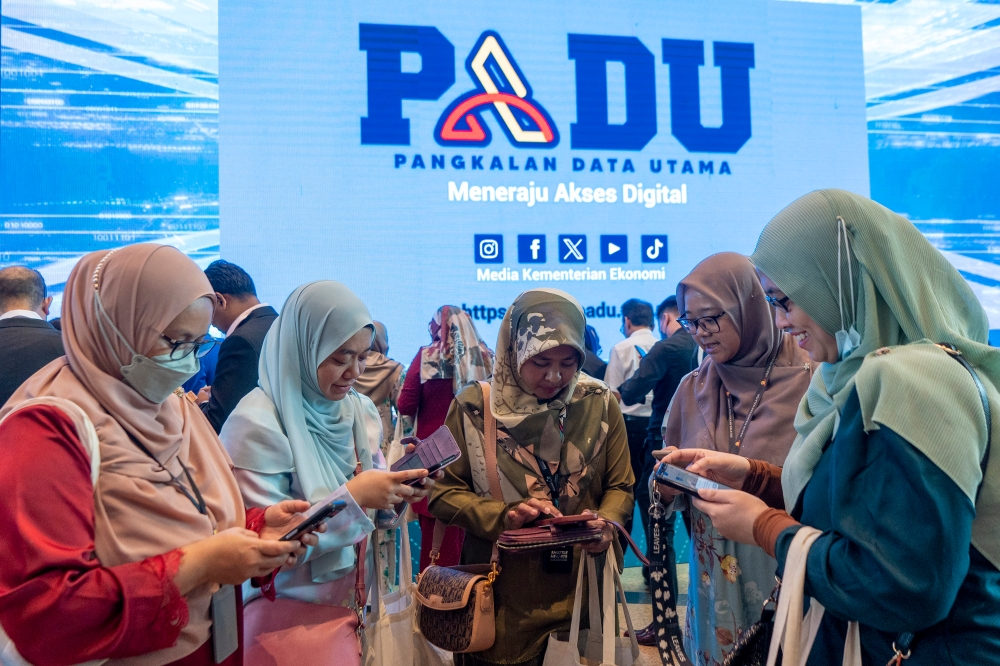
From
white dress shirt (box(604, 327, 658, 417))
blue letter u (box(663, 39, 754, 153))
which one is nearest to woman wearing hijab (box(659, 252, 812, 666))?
white dress shirt (box(604, 327, 658, 417))

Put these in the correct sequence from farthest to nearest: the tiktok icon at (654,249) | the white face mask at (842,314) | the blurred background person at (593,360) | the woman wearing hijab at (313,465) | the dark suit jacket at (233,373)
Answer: the tiktok icon at (654,249), the blurred background person at (593,360), the dark suit jacket at (233,373), the woman wearing hijab at (313,465), the white face mask at (842,314)

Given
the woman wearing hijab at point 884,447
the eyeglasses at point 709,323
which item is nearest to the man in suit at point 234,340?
the eyeglasses at point 709,323

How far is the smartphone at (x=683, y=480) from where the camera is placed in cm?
175

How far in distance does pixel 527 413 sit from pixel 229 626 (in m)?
1.05

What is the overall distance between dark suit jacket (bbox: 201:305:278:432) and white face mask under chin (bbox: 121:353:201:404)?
69.7 inches

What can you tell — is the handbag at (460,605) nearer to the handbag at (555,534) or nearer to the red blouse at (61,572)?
the handbag at (555,534)

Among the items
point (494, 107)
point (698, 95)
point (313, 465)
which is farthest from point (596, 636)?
point (698, 95)

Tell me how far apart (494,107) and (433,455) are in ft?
16.7

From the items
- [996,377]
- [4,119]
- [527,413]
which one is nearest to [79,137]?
[4,119]

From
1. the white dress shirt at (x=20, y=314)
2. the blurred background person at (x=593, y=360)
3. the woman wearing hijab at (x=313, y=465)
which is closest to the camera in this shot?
the woman wearing hijab at (x=313, y=465)

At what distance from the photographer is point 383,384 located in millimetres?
4848

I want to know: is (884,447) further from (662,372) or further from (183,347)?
(662,372)

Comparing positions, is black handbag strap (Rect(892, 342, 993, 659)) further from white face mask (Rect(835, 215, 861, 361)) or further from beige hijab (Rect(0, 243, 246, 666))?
beige hijab (Rect(0, 243, 246, 666))

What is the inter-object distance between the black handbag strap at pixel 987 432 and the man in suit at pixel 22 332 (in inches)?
129
